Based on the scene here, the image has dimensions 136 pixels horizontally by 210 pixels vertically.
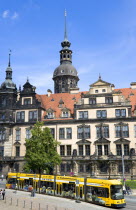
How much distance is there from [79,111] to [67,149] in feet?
28.3

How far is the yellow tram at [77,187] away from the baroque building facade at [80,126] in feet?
52.9

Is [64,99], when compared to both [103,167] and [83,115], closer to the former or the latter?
[83,115]

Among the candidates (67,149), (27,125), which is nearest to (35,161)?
(67,149)

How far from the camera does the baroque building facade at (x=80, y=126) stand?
50.5m

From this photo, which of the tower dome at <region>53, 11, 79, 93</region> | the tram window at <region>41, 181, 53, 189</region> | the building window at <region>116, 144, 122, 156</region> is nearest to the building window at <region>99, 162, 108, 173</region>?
the building window at <region>116, 144, 122, 156</region>

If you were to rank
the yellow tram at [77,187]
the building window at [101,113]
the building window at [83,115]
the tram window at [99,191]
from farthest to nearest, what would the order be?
the building window at [83,115]
the building window at [101,113]
the tram window at [99,191]
the yellow tram at [77,187]

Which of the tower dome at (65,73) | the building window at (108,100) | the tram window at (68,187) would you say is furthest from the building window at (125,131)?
the tower dome at (65,73)

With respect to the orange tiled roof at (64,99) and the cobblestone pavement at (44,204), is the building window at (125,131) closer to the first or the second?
the orange tiled roof at (64,99)

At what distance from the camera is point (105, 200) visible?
26938 mm

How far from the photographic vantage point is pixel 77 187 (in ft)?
98.8

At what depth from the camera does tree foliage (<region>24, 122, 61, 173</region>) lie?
139 feet

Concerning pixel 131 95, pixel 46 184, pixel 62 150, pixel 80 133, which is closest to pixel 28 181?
pixel 46 184

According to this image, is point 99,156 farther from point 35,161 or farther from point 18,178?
point 18,178

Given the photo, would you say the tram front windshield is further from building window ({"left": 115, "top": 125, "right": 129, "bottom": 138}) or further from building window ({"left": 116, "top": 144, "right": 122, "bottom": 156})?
building window ({"left": 115, "top": 125, "right": 129, "bottom": 138})
